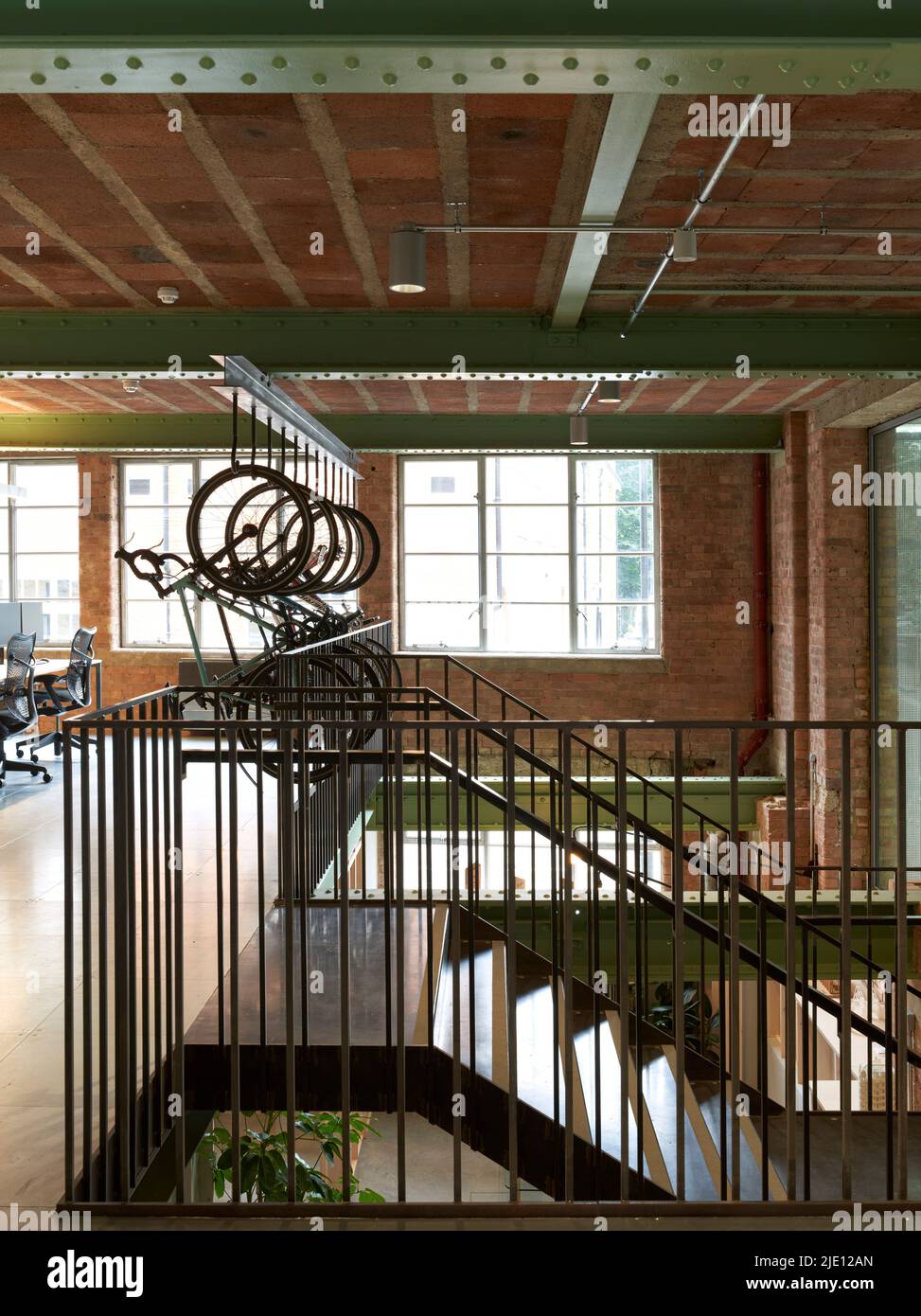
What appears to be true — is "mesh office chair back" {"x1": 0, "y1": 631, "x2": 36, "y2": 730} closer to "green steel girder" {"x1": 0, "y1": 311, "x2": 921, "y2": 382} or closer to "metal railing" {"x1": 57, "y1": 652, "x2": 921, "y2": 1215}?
"metal railing" {"x1": 57, "y1": 652, "x2": 921, "y2": 1215}

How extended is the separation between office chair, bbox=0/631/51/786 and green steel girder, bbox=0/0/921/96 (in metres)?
6.39

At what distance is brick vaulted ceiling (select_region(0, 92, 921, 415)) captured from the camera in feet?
11.5

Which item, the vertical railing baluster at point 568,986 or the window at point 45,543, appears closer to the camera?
the vertical railing baluster at point 568,986

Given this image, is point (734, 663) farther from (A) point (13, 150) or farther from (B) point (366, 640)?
(A) point (13, 150)

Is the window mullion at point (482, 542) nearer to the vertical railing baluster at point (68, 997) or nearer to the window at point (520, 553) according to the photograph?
the window at point (520, 553)

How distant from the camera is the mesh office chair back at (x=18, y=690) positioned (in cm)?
826

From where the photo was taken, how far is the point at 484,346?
582cm

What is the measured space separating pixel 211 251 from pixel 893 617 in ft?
17.9

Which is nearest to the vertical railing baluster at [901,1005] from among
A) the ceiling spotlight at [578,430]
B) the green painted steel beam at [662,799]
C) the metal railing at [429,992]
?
the metal railing at [429,992]

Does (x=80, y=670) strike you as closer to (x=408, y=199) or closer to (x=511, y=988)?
(x=408, y=199)

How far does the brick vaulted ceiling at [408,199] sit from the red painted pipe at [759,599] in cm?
446
